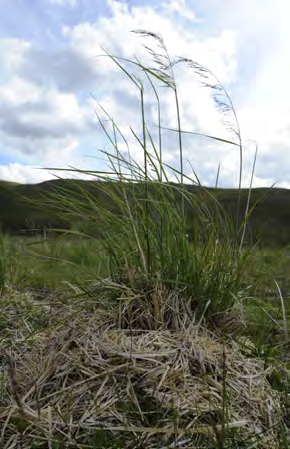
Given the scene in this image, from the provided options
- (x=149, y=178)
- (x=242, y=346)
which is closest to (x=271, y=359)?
(x=242, y=346)

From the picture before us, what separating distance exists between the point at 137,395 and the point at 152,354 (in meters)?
0.19

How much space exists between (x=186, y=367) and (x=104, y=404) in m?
0.42

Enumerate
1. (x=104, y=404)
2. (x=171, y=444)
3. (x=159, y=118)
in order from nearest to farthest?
1. (x=171, y=444)
2. (x=104, y=404)
3. (x=159, y=118)

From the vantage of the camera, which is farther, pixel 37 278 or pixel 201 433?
pixel 37 278

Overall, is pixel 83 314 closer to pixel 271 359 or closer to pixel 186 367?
pixel 186 367

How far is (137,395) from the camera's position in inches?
73.3

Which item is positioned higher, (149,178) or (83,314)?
(149,178)

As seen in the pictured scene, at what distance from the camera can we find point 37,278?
556 centimetres

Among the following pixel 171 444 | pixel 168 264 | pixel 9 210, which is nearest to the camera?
pixel 171 444

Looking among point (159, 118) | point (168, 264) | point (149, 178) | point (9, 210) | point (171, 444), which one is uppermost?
point (159, 118)

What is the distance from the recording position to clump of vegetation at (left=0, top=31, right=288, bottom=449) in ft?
5.74

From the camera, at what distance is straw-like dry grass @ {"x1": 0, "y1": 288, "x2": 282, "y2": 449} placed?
1.71 m

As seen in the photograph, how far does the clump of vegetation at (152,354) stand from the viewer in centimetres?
175

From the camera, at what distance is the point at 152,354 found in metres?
1.92
